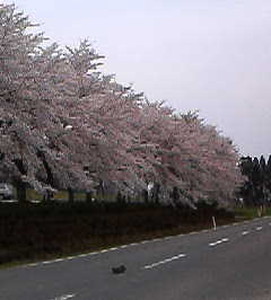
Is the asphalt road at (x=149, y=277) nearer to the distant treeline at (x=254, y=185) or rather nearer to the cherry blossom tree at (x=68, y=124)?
the cherry blossom tree at (x=68, y=124)

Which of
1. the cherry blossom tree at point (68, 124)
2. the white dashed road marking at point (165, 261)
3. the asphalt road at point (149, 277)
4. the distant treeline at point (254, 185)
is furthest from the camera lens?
the distant treeline at point (254, 185)

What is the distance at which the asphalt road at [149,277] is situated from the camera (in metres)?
12.5

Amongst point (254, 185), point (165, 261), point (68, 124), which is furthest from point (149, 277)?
point (254, 185)

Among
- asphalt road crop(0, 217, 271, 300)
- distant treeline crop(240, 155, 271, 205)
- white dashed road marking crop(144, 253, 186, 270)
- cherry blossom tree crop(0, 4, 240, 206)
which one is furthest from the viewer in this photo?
distant treeline crop(240, 155, 271, 205)

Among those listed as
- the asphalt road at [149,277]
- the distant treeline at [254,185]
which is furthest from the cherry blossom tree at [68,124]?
the distant treeline at [254,185]

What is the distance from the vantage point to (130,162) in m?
35.8

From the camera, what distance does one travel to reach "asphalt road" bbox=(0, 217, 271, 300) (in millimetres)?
12492

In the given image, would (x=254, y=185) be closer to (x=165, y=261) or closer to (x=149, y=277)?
(x=165, y=261)

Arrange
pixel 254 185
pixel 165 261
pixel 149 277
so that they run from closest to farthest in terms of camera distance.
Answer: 1. pixel 149 277
2. pixel 165 261
3. pixel 254 185

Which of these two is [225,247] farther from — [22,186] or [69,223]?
[22,186]

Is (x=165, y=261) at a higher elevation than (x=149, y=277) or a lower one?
higher

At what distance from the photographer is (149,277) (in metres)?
15.4

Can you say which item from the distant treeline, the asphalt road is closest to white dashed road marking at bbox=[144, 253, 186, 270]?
the asphalt road

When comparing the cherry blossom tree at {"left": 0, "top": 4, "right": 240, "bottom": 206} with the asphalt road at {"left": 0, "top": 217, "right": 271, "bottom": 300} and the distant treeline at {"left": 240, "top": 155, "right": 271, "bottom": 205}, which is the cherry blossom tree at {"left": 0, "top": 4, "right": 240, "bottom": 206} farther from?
the distant treeline at {"left": 240, "top": 155, "right": 271, "bottom": 205}
